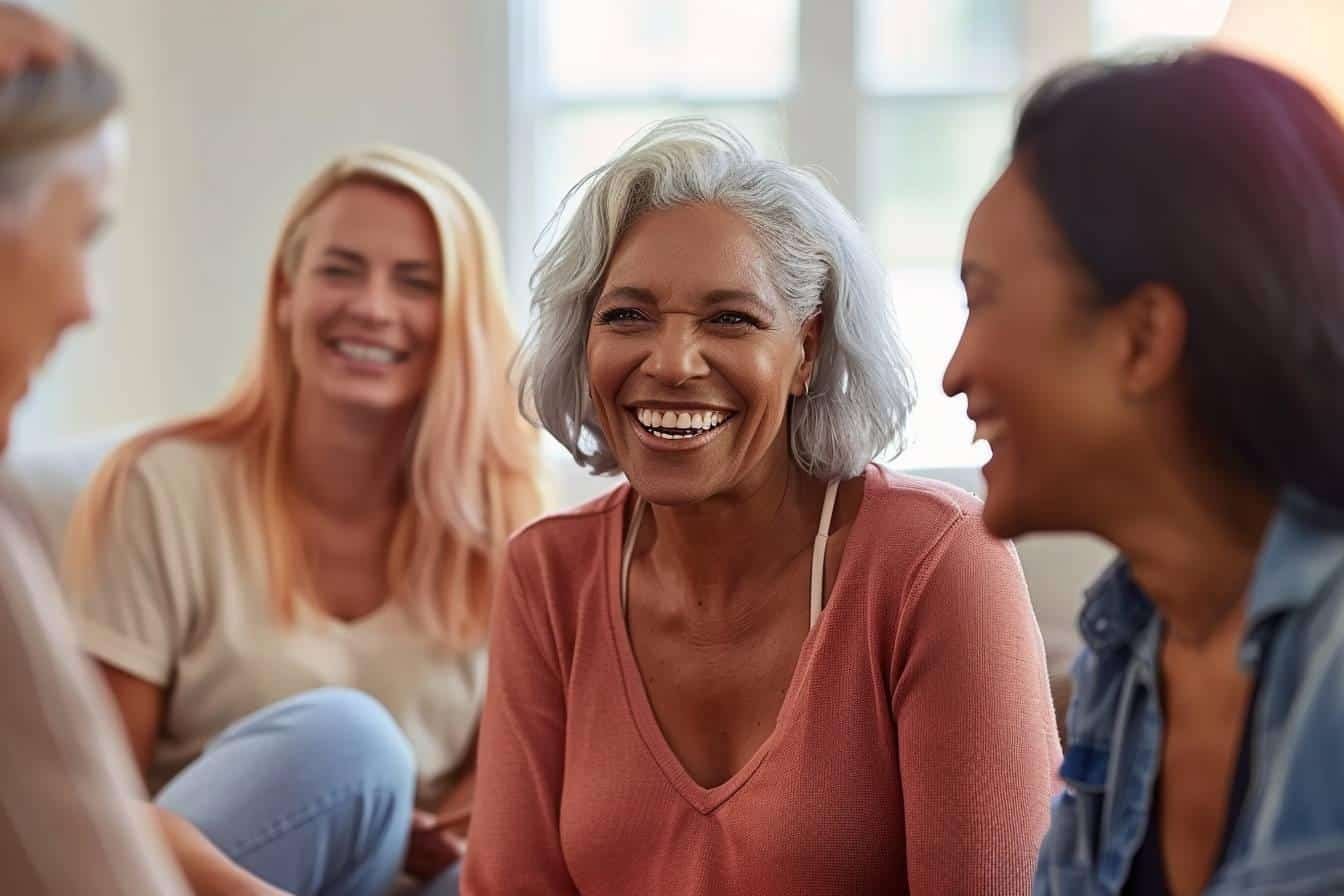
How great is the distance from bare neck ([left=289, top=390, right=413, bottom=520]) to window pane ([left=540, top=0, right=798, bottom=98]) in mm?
1468

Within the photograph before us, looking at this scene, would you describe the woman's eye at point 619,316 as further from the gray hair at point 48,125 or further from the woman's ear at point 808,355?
the gray hair at point 48,125

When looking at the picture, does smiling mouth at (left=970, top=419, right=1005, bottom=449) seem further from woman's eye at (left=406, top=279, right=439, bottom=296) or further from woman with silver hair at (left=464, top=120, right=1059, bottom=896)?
woman's eye at (left=406, top=279, right=439, bottom=296)

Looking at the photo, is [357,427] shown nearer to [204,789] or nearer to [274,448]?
[274,448]

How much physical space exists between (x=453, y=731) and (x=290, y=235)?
0.76 metres

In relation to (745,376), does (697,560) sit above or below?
below

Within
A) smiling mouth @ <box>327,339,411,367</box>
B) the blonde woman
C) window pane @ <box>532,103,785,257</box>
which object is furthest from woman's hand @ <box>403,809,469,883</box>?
window pane @ <box>532,103,785,257</box>

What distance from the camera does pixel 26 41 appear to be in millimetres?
848

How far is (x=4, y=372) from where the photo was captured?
2.93 ft

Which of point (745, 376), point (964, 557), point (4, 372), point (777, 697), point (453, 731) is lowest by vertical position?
point (453, 731)

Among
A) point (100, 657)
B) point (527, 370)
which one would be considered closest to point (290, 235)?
point (100, 657)

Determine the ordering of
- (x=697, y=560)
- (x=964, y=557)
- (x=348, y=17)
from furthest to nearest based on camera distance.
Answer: (x=348, y=17)
(x=697, y=560)
(x=964, y=557)

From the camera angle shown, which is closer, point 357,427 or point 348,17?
point 357,427

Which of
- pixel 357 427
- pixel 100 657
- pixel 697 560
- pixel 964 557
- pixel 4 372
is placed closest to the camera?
pixel 4 372

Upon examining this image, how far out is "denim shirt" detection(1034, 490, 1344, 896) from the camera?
879 millimetres
